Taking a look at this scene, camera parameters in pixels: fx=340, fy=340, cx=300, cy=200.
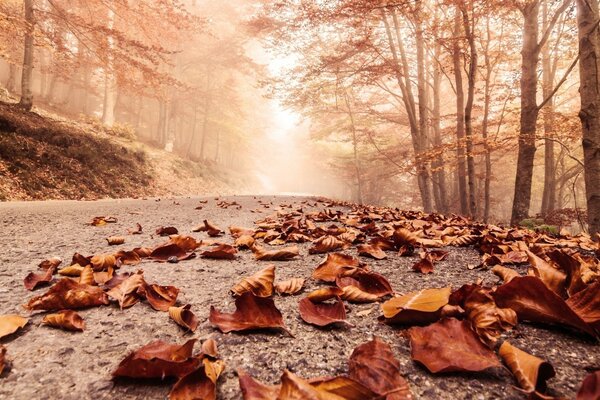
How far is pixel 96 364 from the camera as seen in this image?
86 cm

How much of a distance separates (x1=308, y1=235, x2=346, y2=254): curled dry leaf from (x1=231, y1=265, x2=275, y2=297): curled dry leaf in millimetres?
736

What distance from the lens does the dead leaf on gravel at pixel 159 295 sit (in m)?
A: 1.20

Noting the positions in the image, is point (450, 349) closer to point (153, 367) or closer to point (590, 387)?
point (590, 387)

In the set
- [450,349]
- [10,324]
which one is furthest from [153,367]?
[450,349]

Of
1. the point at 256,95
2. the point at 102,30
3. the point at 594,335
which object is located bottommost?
the point at 594,335

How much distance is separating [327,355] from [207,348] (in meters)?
0.31

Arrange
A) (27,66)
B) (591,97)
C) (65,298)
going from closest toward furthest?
(65,298) → (591,97) → (27,66)

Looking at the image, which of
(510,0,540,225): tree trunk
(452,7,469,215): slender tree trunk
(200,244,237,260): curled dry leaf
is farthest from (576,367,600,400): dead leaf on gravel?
(452,7,469,215): slender tree trunk

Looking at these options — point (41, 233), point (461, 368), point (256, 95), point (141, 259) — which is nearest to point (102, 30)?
point (41, 233)

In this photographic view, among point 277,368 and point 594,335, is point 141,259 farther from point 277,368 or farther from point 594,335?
point 594,335

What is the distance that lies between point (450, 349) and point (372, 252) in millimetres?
1119

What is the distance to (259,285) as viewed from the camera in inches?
52.0

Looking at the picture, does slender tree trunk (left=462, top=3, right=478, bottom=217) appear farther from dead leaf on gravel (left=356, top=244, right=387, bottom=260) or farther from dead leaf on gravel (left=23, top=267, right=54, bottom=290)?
dead leaf on gravel (left=23, top=267, right=54, bottom=290)

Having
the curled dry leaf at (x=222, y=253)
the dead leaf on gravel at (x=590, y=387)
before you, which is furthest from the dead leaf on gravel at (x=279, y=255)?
the dead leaf on gravel at (x=590, y=387)
